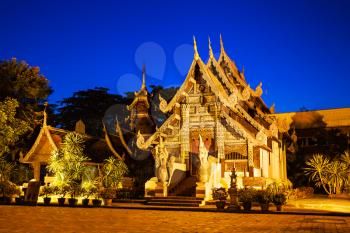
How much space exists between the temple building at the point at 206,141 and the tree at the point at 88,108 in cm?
1912

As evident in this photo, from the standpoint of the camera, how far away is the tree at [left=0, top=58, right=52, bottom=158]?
28.0 metres

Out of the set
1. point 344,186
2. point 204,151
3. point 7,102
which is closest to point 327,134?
point 344,186

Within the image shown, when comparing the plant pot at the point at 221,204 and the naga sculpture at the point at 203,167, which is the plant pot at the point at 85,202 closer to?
the naga sculpture at the point at 203,167

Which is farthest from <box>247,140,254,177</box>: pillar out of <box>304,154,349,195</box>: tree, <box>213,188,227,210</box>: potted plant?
<box>304,154,349,195</box>: tree

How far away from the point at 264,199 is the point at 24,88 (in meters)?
20.4

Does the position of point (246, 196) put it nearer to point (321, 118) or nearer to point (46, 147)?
point (46, 147)

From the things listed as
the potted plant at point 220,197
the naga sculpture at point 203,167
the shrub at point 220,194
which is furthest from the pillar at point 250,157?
the shrub at point 220,194

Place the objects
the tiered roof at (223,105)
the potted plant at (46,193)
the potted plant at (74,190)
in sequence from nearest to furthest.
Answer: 1. the potted plant at (46,193)
2. the potted plant at (74,190)
3. the tiered roof at (223,105)

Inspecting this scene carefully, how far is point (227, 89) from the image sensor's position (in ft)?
78.5

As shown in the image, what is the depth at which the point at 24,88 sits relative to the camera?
94.2 feet

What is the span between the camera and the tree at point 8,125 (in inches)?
955

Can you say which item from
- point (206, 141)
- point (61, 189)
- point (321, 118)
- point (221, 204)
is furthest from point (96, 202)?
point (321, 118)

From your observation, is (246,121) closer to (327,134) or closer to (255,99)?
(255,99)

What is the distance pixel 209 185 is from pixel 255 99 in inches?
406
